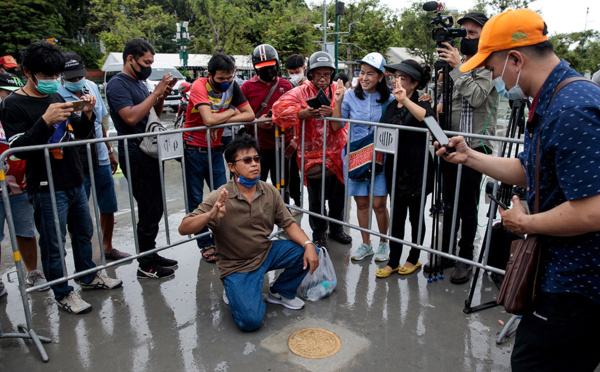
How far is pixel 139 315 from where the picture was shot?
3564 mm

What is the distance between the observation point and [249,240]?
346cm

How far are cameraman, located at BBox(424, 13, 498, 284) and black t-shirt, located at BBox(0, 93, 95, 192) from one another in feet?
10.5

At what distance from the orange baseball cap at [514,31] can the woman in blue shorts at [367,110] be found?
2358mm

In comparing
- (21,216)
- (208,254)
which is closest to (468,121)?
(208,254)

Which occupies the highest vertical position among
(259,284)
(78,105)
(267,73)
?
(267,73)

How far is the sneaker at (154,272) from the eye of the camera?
165 inches

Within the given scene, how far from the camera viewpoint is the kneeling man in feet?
10.9

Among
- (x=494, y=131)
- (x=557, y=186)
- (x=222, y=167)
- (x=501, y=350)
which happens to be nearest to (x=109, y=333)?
(x=222, y=167)

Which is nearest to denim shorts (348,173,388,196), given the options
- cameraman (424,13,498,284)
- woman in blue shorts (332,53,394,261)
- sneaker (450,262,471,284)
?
woman in blue shorts (332,53,394,261)

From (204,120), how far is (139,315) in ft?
6.15

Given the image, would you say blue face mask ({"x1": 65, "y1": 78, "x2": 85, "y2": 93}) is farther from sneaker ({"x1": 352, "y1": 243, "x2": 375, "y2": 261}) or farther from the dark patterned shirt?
the dark patterned shirt

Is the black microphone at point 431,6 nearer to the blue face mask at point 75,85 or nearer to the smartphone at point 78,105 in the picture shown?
the smartphone at point 78,105

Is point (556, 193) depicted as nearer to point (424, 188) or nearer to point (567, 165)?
point (567, 165)

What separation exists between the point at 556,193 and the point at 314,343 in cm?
204
